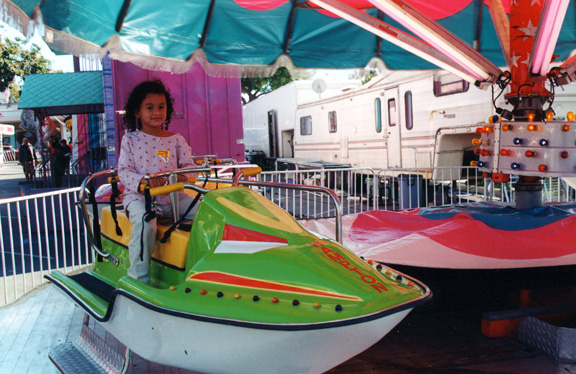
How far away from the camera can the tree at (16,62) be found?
31.1 metres

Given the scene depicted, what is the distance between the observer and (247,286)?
2438 millimetres

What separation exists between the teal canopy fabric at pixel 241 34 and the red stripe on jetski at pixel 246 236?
2578 millimetres

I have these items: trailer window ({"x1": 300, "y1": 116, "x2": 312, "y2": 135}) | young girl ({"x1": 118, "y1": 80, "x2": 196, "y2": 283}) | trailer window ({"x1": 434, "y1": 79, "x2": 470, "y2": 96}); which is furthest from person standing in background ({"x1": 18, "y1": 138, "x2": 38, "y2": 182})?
young girl ({"x1": 118, "y1": 80, "x2": 196, "y2": 283})

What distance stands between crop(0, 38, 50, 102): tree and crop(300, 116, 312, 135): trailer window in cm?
2174

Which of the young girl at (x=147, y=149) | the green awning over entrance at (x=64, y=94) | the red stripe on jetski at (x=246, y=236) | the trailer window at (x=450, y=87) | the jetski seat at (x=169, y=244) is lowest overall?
the jetski seat at (x=169, y=244)

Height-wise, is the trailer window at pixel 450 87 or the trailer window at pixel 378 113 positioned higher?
the trailer window at pixel 450 87

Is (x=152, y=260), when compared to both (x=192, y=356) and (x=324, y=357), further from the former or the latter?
(x=324, y=357)

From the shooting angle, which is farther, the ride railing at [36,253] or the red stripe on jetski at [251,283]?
the ride railing at [36,253]

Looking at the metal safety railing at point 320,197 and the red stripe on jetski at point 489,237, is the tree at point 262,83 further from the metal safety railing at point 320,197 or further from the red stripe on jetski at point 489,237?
the red stripe on jetski at point 489,237

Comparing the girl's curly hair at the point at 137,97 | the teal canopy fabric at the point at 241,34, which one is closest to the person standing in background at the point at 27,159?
the teal canopy fabric at the point at 241,34

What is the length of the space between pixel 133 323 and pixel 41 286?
11.7 feet

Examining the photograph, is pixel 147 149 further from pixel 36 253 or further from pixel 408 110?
pixel 408 110

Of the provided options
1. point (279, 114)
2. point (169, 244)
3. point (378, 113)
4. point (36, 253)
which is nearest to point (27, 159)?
point (279, 114)

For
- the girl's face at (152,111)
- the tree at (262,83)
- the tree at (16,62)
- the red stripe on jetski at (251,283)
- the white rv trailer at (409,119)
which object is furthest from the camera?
the tree at (262,83)
